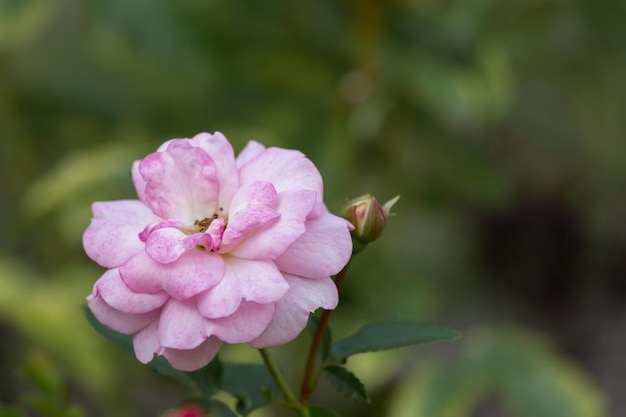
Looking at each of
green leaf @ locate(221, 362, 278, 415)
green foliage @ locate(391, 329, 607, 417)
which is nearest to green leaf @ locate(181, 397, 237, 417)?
green leaf @ locate(221, 362, 278, 415)

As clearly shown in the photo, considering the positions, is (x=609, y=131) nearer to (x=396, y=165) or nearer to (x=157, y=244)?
(x=396, y=165)

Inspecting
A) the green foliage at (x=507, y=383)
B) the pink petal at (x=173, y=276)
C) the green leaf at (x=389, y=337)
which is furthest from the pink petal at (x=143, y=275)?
Answer: the green foliage at (x=507, y=383)

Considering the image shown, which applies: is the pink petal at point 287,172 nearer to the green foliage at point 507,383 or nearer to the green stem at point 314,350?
the green stem at point 314,350

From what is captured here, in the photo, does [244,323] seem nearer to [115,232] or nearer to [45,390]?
[115,232]

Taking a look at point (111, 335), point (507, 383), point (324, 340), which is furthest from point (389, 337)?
point (507, 383)

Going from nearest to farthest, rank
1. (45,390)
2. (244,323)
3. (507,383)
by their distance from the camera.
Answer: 1. (244,323)
2. (45,390)
3. (507,383)

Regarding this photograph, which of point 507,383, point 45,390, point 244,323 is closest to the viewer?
point 244,323

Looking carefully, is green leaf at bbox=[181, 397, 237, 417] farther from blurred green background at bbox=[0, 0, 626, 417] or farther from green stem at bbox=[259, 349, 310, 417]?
blurred green background at bbox=[0, 0, 626, 417]
